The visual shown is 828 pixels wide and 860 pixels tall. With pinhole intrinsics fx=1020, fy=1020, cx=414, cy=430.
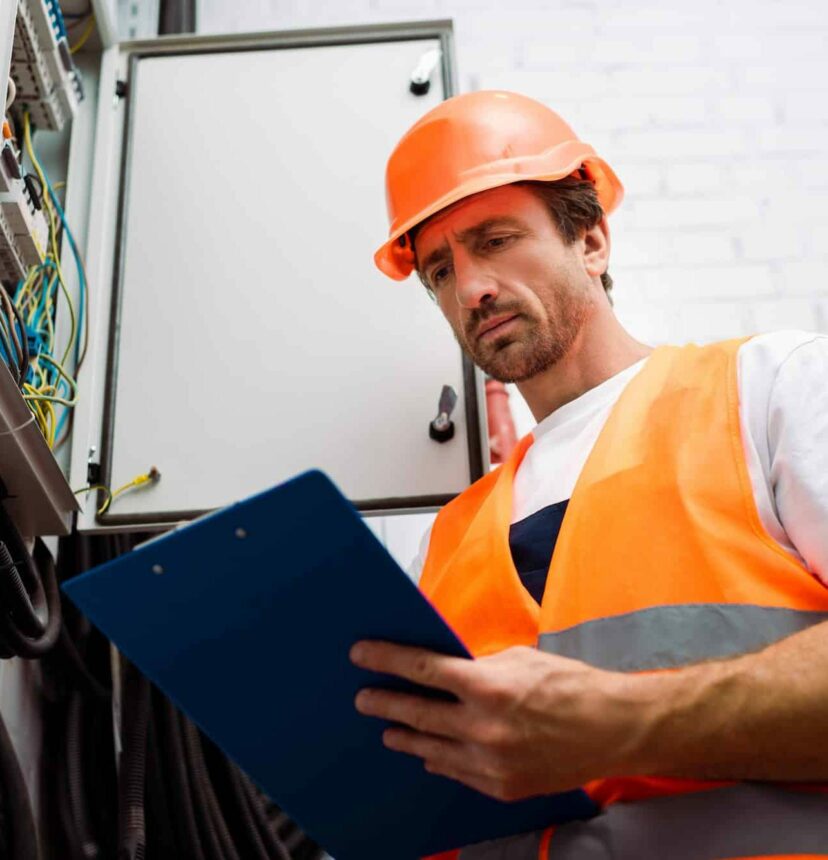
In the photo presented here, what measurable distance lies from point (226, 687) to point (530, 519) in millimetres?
507

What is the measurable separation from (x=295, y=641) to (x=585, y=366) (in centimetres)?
84

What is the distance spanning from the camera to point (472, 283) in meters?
1.53

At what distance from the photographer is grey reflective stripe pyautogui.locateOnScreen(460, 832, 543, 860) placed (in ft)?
A: 3.35

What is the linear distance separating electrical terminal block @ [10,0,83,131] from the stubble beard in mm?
892

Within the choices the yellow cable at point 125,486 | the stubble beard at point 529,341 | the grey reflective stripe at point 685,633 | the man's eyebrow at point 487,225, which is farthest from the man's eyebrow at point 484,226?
the grey reflective stripe at point 685,633

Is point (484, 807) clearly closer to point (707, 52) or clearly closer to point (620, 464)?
point (620, 464)

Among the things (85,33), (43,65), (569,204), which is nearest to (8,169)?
(43,65)

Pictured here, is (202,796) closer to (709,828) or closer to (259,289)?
(259,289)

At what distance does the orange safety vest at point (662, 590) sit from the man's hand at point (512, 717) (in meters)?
0.12

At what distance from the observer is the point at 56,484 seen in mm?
1494

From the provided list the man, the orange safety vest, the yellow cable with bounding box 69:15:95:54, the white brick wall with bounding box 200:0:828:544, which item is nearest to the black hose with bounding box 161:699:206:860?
the man

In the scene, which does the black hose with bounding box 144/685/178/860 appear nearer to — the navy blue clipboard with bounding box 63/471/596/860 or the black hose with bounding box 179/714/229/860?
the black hose with bounding box 179/714/229/860

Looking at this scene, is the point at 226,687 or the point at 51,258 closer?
the point at 226,687

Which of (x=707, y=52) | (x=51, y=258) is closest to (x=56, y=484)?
(x=51, y=258)
